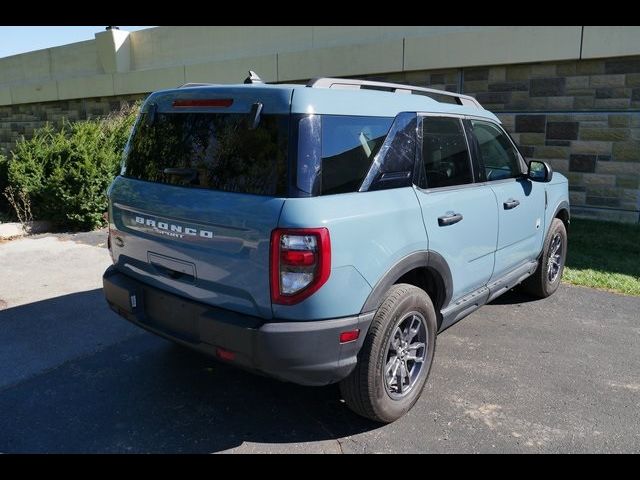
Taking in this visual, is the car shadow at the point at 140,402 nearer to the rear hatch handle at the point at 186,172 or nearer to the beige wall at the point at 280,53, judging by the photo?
the rear hatch handle at the point at 186,172

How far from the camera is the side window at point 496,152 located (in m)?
4.15

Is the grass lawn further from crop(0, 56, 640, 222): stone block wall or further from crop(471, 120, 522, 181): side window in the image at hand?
crop(471, 120, 522, 181): side window

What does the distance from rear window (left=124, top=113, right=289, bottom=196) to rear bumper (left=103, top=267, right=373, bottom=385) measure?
2.17 feet

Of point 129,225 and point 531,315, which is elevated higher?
point 129,225

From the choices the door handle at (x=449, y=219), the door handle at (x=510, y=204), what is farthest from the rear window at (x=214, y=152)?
the door handle at (x=510, y=204)

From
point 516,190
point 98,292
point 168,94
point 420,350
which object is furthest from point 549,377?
point 98,292

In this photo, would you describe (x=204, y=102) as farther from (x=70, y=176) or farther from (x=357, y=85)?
(x=70, y=176)

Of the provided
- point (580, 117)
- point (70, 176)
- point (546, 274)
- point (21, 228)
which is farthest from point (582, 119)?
point (21, 228)

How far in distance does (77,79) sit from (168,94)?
14.3 m

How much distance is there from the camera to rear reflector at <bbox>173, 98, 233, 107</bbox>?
9.55ft

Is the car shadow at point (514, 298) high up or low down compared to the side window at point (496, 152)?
down

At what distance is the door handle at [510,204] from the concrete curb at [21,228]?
6935 mm

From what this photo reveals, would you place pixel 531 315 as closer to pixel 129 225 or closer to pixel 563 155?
pixel 129 225

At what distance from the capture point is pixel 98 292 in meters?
5.48
